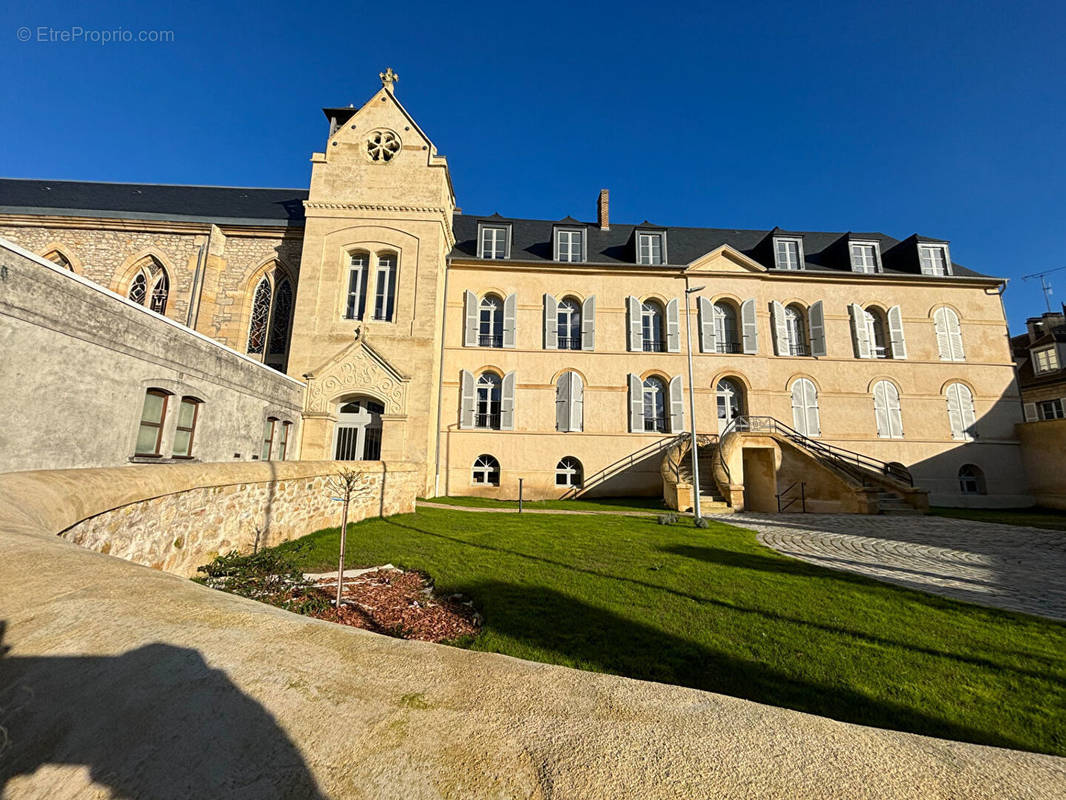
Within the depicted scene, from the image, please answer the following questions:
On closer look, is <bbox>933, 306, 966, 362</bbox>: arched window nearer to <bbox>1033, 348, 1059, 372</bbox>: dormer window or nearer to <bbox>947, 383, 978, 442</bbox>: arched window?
<bbox>947, 383, 978, 442</bbox>: arched window

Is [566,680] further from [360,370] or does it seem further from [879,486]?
[879,486]

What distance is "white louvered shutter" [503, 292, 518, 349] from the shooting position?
64.2ft

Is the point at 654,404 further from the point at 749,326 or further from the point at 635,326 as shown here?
the point at 749,326

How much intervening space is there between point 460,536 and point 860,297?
2175 cm

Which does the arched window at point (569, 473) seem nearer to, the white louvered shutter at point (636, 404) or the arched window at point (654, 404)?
the white louvered shutter at point (636, 404)

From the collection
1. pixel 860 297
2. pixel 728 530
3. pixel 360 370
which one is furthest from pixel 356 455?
pixel 860 297

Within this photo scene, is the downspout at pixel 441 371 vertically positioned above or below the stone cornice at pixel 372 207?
below

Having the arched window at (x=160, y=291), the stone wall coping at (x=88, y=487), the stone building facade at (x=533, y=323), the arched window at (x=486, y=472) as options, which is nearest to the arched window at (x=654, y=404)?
the stone building facade at (x=533, y=323)

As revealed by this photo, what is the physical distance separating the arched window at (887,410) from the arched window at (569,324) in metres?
13.5

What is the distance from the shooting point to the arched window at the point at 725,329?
2033 centimetres

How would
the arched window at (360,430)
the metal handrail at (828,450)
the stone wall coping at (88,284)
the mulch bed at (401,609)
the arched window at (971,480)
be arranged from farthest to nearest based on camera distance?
1. the arched window at (971,480)
2. the metal handrail at (828,450)
3. the arched window at (360,430)
4. the stone wall coping at (88,284)
5. the mulch bed at (401,609)

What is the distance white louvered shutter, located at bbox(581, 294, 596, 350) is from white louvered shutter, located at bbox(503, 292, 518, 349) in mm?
3073

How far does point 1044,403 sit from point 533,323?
2721cm

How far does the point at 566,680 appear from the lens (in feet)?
4.35
